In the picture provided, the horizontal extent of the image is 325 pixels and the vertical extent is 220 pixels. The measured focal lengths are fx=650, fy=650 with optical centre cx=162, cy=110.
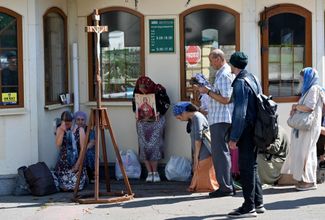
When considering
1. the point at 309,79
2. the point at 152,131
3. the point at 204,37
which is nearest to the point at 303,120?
the point at 309,79

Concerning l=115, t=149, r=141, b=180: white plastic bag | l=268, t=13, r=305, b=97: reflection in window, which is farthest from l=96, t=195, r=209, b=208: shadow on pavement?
l=268, t=13, r=305, b=97: reflection in window

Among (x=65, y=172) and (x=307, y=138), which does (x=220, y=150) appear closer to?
(x=307, y=138)

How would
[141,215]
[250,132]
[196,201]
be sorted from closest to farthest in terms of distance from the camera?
[250,132], [141,215], [196,201]

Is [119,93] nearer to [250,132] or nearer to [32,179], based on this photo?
[32,179]

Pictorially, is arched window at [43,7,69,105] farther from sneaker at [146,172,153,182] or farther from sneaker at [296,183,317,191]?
sneaker at [296,183,317,191]

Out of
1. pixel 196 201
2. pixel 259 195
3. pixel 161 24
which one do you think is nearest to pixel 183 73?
pixel 161 24

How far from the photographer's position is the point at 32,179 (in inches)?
353

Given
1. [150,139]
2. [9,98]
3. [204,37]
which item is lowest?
[150,139]

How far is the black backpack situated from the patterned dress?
3126mm

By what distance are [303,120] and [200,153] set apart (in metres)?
1.47

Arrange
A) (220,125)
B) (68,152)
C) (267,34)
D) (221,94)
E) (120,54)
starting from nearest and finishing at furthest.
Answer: (221,94) → (220,125) → (68,152) → (267,34) → (120,54)

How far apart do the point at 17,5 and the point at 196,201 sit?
12.2ft

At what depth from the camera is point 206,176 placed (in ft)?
29.2

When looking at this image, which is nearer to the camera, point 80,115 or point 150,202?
point 150,202
